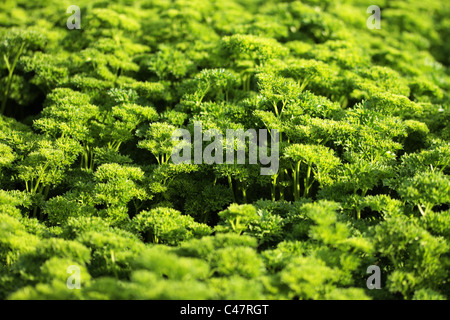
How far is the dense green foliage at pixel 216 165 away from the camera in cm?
366

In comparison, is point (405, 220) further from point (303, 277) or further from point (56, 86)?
point (56, 86)

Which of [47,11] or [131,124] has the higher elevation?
[47,11]

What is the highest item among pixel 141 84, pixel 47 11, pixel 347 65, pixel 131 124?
pixel 47 11

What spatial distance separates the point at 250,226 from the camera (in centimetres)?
434

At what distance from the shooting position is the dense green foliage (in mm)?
3662

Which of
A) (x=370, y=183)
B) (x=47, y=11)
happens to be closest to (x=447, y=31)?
→ (x=370, y=183)

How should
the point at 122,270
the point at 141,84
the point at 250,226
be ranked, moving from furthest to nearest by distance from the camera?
1. the point at 141,84
2. the point at 250,226
3. the point at 122,270

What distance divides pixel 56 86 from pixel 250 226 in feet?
13.8

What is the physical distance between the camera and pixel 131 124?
5.69m

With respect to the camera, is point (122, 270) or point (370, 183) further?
point (370, 183)

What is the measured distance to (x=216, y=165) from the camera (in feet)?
16.3
